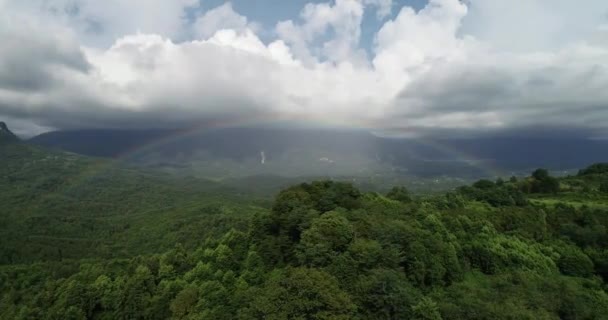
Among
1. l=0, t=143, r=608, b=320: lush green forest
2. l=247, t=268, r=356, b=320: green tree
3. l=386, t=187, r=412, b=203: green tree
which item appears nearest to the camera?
l=247, t=268, r=356, b=320: green tree

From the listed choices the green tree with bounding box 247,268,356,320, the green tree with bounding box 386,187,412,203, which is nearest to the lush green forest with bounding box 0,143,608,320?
the green tree with bounding box 247,268,356,320

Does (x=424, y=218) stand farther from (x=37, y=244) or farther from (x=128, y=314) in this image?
(x=37, y=244)

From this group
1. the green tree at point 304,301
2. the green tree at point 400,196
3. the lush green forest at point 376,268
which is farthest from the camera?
the green tree at point 400,196

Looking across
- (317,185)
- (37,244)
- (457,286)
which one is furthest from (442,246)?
(37,244)

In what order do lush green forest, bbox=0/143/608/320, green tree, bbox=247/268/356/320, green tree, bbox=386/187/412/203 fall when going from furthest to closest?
1. green tree, bbox=386/187/412/203
2. lush green forest, bbox=0/143/608/320
3. green tree, bbox=247/268/356/320

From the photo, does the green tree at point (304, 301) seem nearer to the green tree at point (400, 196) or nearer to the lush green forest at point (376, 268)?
the lush green forest at point (376, 268)

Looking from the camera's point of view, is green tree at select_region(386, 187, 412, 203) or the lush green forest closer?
the lush green forest

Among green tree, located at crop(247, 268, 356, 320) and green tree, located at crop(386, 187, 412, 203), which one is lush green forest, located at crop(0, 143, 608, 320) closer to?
green tree, located at crop(247, 268, 356, 320)

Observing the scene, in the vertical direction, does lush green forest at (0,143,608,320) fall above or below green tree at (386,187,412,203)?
below

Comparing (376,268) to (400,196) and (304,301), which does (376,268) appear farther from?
(400,196)

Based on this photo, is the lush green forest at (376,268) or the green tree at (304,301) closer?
the green tree at (304,301)

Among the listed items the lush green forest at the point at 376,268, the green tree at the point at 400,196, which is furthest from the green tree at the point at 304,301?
the green tree at the point at 400,196

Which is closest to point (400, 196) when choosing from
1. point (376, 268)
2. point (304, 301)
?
point (376, 268)
